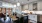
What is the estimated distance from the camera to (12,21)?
0.81m

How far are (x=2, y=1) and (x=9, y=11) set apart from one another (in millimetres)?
173

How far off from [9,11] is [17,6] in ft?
0.43

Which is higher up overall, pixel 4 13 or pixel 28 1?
pixel 28 1

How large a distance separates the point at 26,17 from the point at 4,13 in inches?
12.2

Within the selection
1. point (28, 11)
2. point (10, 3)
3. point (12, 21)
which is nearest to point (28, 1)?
point (28, 11)

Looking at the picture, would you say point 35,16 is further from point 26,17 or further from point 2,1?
point 2,1

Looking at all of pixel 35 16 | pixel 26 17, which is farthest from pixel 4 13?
pixel 35 16

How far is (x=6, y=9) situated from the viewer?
2.67ft

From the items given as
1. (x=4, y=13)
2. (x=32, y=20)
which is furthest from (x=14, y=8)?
(x=32, y=20)

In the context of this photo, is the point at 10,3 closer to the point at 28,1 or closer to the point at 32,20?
the point at 28,1

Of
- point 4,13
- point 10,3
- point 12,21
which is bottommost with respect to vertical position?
point 12,21

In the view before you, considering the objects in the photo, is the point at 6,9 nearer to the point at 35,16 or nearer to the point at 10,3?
the point at 10,3

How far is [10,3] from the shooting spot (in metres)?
0.83

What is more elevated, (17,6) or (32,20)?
(17,6)
